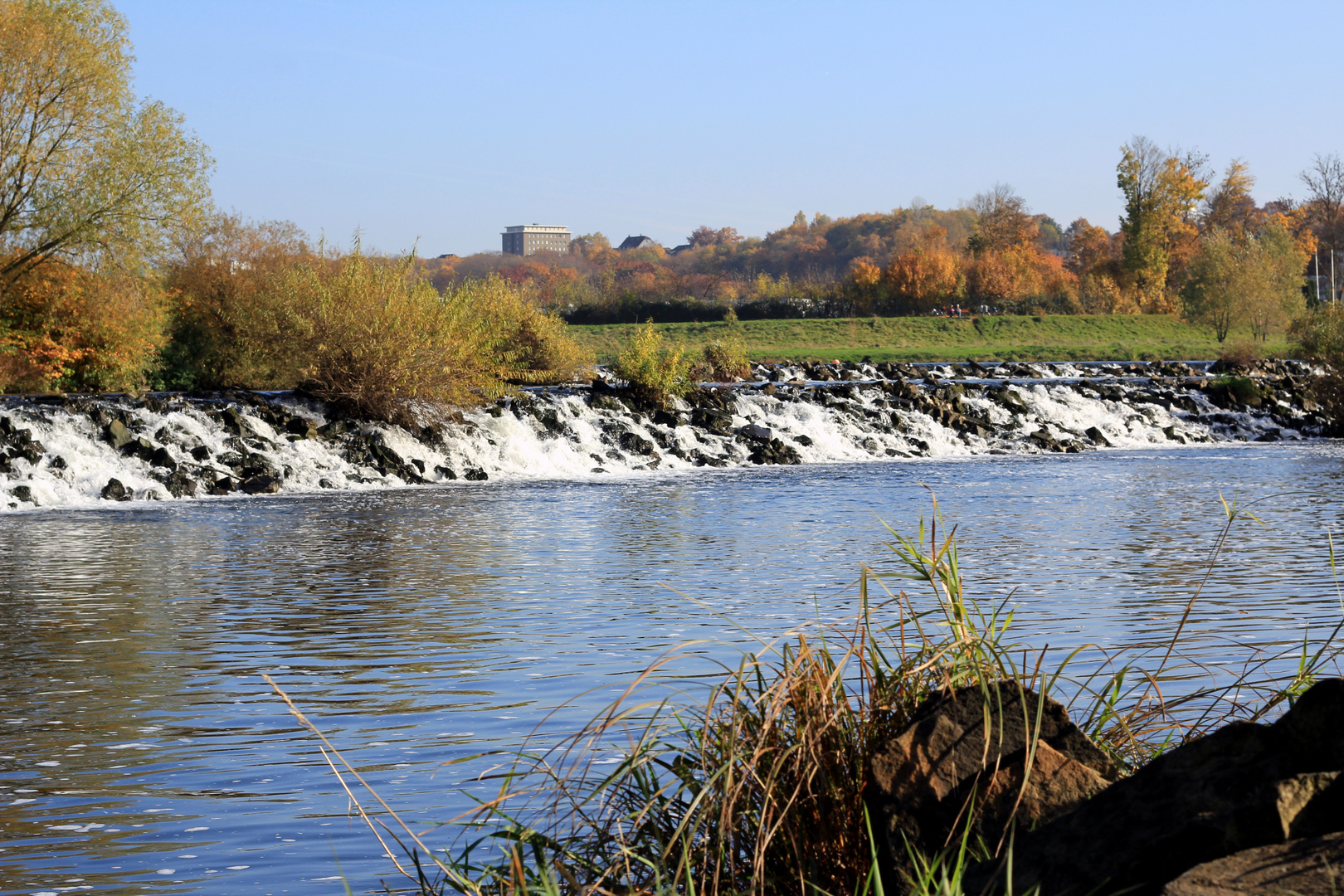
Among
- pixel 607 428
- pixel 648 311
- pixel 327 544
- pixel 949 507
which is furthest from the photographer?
pixel 648 311

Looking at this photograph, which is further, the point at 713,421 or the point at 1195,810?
the point at 713,421

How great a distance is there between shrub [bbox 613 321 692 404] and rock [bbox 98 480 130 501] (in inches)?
526

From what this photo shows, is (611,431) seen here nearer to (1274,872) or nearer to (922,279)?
(1274,872)

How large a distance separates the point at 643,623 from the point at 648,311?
62324 mm

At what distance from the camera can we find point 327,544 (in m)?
15.6

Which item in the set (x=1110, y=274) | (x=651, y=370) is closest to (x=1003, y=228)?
(x=1110, y=274)

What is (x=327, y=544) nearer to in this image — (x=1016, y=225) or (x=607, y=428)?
(x=607, y=428)

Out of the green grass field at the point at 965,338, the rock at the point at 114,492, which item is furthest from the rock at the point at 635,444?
the green grass field at the point at 965,338

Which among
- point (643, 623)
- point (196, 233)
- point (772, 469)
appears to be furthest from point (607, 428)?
point (643, 623)

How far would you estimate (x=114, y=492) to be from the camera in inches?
867

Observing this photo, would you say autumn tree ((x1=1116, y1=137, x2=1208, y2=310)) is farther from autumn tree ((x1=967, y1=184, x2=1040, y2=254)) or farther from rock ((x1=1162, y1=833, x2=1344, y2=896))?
rock ((x1=1162, y1=833, x2=1344, y2=896))

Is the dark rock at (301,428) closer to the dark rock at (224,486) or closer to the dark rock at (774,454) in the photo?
the dark rock at (224,486)

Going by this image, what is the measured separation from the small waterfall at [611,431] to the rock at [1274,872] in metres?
22.0

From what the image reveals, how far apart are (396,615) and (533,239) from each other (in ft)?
570
